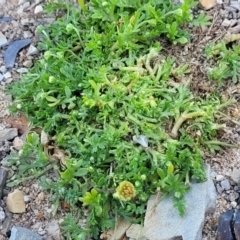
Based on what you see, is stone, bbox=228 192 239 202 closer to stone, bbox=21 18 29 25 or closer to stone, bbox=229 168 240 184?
stone, bbox=229 168 240 184

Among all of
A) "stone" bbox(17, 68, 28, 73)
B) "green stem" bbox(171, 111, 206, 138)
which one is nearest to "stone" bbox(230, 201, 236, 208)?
"green stem" bbox(171, 111, 206, 138)

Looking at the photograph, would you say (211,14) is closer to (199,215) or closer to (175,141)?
(175,141)

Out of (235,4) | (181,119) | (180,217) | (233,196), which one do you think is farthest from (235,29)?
(180,217)

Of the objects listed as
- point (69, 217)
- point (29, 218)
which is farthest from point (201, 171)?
Answer: point (29, 218)

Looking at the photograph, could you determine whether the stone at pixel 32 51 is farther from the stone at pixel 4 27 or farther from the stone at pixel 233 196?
the stone at pixel 233 196

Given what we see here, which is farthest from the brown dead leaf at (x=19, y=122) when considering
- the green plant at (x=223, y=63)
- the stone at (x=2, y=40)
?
the green plant at (x=223, y=63)

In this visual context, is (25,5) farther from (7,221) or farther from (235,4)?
(7,221)
